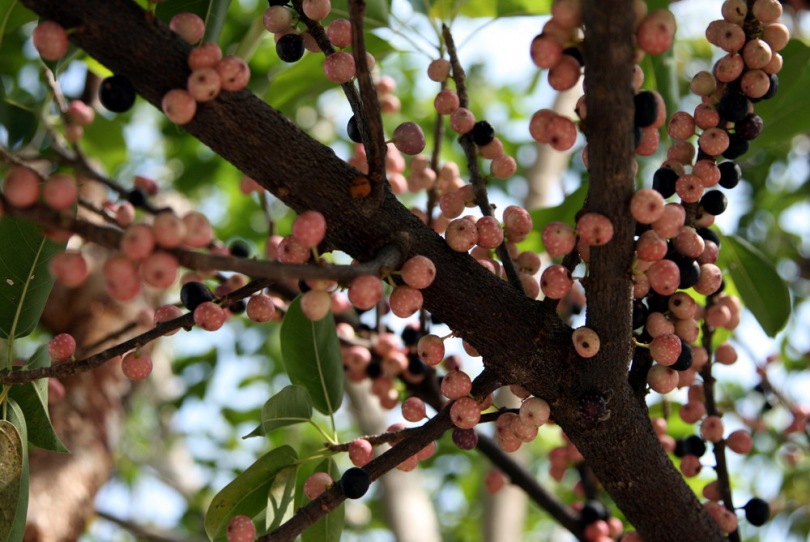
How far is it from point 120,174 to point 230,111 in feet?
11.3

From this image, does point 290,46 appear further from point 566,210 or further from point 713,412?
point 713,412

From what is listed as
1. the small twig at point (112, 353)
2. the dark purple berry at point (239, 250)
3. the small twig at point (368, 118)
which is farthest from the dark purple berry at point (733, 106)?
the dark purple berry at point (239, 250)

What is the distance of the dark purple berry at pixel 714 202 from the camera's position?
1418 millimetres

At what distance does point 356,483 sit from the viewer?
1.33 metres

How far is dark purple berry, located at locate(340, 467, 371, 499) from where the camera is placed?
1327mm

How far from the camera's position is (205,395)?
3832 millimetres

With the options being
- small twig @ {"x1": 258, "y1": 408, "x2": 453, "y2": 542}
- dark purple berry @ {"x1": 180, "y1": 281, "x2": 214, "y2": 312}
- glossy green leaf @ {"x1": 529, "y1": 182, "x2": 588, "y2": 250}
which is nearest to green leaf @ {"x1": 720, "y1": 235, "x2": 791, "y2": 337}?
glossy green leaf @ {"x1": 529, "y1": 182, "x2": 588, "y2": 250}

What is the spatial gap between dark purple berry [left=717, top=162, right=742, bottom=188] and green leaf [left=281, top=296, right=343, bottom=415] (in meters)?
0.82

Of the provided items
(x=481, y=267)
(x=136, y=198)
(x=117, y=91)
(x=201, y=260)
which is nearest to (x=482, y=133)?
(x=481, y=267)

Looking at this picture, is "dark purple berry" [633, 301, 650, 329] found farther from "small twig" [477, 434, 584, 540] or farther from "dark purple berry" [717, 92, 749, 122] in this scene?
"small twig" [477, 434, 584, 540]

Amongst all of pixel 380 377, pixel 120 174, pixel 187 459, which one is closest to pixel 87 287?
pixel 120 174

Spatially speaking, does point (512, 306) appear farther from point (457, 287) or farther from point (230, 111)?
point (230, 111)

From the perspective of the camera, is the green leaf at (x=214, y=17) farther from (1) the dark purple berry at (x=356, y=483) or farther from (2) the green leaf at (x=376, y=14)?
(1) the dark purple berry at (x=356, y=483)

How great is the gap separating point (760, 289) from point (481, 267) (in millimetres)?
1041
